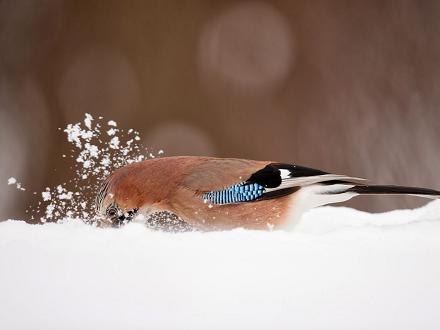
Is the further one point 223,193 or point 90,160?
point 90,160

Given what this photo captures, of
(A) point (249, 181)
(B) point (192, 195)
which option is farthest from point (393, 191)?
(B) point (192, 195)

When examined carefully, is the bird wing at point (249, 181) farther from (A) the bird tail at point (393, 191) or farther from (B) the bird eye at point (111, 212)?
(B) the bird eye at point (111, 212)

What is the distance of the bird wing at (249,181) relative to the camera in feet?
3.72

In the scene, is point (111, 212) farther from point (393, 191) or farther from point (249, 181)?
point (393, 191)

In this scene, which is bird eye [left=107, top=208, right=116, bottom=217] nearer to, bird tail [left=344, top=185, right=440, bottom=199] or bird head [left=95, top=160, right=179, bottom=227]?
bird head [left=95, top=160, right=179, bottom=227]

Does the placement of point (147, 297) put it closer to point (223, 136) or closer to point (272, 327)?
point (272, 327)

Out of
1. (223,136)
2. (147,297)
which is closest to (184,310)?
(147,297)

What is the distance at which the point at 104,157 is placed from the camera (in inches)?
49.6

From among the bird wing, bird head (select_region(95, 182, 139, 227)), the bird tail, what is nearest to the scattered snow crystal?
bird head (select_region(95, 182, 139, 227))

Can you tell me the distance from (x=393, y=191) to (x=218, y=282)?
0.65 meters

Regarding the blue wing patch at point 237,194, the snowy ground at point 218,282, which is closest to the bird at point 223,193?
the blue wing patch at point 237,194

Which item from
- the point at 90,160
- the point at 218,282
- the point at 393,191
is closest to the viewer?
the point at 218,282

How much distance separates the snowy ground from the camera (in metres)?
0.56

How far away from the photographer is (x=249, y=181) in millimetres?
1155
